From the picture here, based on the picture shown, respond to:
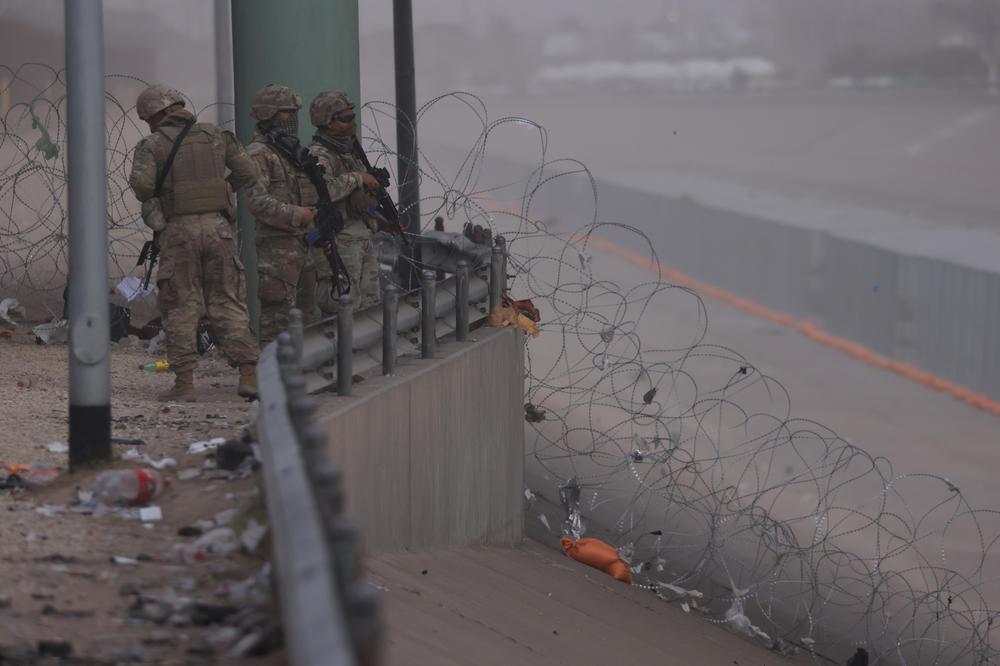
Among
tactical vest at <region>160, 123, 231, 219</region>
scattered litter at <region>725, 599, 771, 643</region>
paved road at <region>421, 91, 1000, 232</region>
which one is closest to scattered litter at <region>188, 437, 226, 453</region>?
tactical vest at <region>160, 123, 231, 219</region>

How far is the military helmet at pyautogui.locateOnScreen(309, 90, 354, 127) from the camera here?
6391 millimetres

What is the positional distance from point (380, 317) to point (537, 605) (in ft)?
4.12

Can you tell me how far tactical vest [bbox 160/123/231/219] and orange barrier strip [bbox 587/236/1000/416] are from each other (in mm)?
6960

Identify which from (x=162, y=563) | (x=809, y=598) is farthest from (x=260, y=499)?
(x=809, y=598)

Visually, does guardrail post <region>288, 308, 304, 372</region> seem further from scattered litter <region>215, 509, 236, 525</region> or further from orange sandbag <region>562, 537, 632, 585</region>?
orange sandbag <region>562, 537, 632, 585</region>

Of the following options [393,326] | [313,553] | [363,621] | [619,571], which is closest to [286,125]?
[393,326]

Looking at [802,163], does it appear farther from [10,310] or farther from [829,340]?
[10,310]

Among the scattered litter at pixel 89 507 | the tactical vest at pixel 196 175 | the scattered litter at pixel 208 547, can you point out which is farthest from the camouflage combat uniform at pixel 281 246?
the scattered litter at pixel 208 547

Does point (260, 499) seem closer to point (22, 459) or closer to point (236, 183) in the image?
point (22, 459)

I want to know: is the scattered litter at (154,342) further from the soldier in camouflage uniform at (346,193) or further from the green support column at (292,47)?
the soldier in camouflage uniform at (346,193)

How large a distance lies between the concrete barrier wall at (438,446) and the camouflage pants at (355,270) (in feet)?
1.80

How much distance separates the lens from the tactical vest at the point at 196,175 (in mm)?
6070

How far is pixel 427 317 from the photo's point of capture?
19.7 ft

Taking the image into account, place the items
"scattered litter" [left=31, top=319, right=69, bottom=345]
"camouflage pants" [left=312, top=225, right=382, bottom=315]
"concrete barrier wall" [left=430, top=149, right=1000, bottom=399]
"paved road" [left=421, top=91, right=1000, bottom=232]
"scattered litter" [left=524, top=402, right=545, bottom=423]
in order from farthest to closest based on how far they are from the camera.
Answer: "paved road" [left=421, top=91, right=1000, bottom=232] < "concrete barrier wall" [left=430, top=149, right=1000, bottom=399] < "scattered litter" [left=31, top=319, right=69, bottom=345] < "scattered litter" [left=524, top=402, right=545, bottom=423] < "camouflage pants" [left=312, top=225, right=382, bottom=315]
